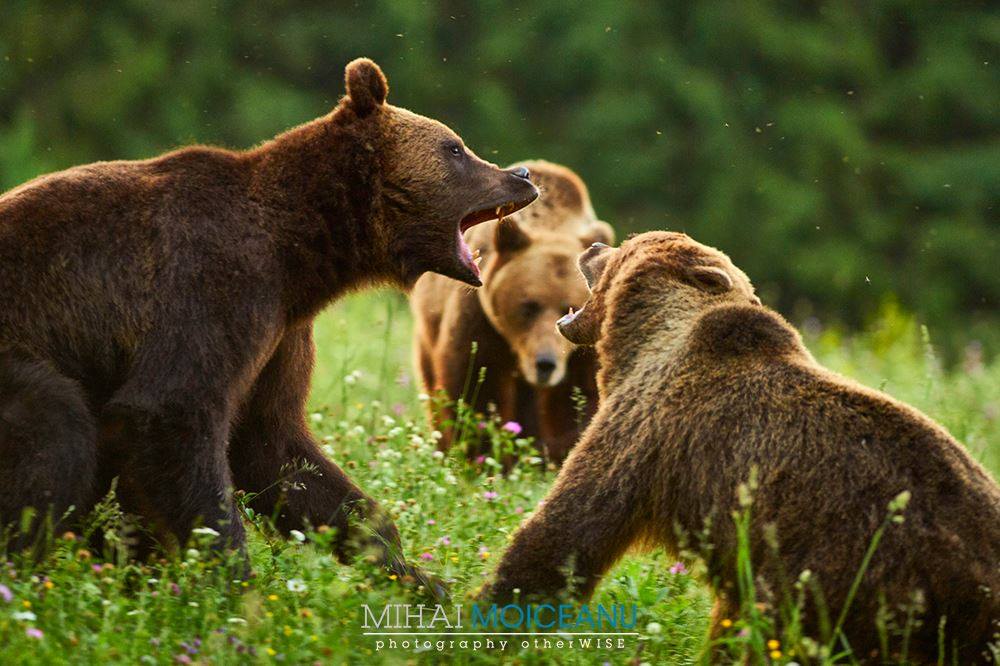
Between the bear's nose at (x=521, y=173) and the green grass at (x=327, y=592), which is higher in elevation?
the bear's nose at (x=521, y=173)

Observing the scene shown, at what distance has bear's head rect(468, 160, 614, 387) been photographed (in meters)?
7.89

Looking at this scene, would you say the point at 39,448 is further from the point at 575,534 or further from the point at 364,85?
the point at 364,85

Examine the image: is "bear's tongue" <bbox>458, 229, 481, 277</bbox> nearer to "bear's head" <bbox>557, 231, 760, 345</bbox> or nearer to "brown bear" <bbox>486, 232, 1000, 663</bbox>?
"bear's head" <bbox>557, 231, 760, 345</bbox>

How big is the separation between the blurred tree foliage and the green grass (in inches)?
491

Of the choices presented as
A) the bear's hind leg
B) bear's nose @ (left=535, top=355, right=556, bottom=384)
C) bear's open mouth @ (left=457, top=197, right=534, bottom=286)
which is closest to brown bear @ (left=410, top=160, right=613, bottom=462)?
bear's nose @ (left=535, top=355, right=556, bottom=384)

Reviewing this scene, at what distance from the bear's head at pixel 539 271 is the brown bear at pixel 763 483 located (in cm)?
299

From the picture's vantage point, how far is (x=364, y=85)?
523 centimetres

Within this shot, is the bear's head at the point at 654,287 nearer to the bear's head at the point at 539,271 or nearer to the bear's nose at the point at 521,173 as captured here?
the bear's nose at the point at 521,173

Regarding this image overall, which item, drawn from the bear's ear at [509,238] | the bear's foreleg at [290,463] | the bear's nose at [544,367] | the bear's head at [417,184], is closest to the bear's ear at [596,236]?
the bear's ear at [509,238]

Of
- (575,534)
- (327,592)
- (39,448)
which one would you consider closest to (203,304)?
(39,448)

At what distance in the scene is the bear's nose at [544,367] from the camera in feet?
25.5

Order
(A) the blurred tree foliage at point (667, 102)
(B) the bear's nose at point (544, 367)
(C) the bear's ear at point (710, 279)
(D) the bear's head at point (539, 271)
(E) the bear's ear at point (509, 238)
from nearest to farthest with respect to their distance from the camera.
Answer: (C) the bear's ear at point (710, 279), (B) the bear's nose at point (544, 367), (D) the bear's head at point (539, 271), (E) the bear's ear at point (509, 238), (A) the blurred tree foliage at point (667, 102)

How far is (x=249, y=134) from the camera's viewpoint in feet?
59.4

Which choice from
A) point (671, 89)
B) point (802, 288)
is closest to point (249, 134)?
point (671, 89)
